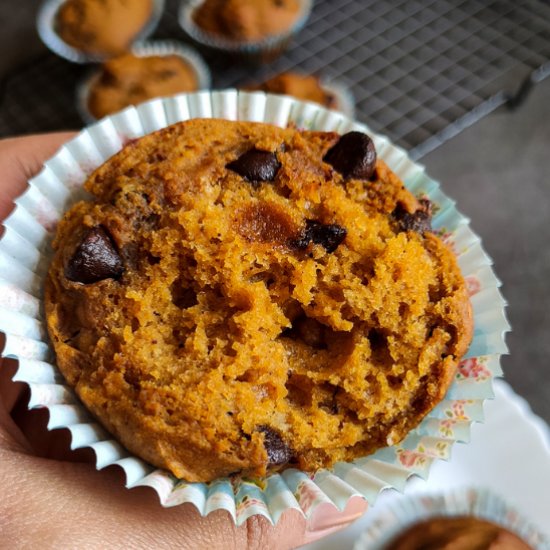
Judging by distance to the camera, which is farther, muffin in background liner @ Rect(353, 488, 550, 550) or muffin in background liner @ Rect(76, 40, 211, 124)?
muffin in background liner @ Rect(76, 40, 211, 124)

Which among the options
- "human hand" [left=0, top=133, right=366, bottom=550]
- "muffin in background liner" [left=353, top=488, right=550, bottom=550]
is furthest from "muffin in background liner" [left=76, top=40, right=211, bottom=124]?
"muffin in background liner" [left=353, top=488, right=550, bottom=550]

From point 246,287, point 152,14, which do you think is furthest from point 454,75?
point 246,287

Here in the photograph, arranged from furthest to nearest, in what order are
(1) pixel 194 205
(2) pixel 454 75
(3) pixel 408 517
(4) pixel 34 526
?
1. (2) pixel 454 75
2. (3) pixel 408 517
3. (1) pixel 194 205
4. (4) pixel 34 526

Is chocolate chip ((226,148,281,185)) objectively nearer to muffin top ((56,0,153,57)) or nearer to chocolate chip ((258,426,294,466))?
chocolate chip ((258,426,294,466))

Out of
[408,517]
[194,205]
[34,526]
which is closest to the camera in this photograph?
[34,526]

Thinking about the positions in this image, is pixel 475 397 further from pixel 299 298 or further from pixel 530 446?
pixel 530 446

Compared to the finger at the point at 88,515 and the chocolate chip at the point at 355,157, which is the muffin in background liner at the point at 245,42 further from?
the finger at the point at 88,515

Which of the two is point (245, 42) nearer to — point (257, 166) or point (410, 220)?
point (257, 166)
